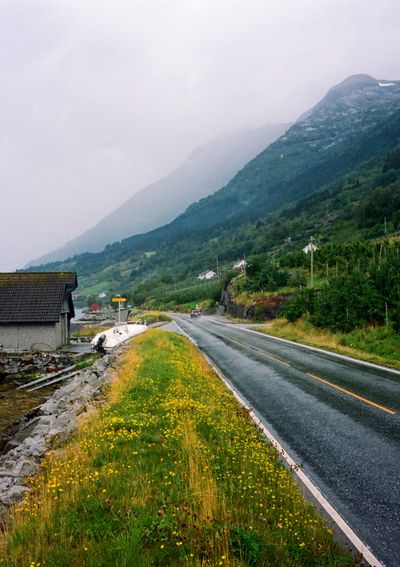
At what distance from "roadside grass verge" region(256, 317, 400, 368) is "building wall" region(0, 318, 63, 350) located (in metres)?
18.4

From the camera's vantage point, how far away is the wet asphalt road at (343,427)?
236 inches

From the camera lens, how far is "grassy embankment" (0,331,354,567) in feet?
14.7

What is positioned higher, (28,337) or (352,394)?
(352,394)

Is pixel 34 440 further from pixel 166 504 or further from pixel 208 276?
pixel 208 276

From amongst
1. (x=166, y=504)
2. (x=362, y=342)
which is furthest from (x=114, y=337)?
(x=166, y=504)

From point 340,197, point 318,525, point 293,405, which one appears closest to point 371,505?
point 318,525

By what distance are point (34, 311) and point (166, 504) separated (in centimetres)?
3012

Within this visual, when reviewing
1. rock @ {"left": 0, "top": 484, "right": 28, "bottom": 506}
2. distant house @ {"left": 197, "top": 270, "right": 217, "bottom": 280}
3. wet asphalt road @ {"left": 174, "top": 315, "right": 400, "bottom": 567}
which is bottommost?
rock @ {"left": 0, "top": 484, "right": 28, "bottom": 506}

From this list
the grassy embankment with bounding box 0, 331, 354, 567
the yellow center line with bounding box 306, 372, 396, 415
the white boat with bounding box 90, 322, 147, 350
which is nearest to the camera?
the grassy embankment with bounding box 0, 331, 354, 567

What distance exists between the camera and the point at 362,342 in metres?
22.1

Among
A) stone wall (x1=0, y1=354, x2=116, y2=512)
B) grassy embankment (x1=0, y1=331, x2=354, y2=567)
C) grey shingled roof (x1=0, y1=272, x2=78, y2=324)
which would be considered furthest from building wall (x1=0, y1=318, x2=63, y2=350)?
grassy embankment (x1=0, y1=331, x2=354, y2=567)

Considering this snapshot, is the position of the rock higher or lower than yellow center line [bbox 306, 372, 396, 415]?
lower

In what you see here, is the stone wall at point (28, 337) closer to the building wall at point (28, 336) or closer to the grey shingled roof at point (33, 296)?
the building wall at point (28, 336)

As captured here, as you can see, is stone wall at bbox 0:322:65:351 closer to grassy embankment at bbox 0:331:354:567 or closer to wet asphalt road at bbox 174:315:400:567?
wet asphalt road at bbox 174:315:400:567
